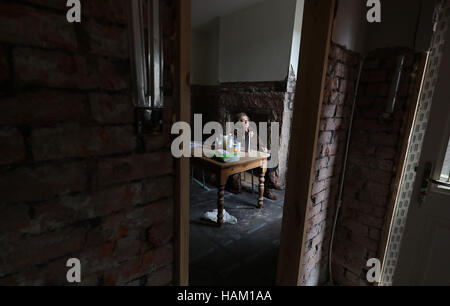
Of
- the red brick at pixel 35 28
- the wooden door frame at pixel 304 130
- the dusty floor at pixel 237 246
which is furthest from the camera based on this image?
the dusty floor at pixel 237 246

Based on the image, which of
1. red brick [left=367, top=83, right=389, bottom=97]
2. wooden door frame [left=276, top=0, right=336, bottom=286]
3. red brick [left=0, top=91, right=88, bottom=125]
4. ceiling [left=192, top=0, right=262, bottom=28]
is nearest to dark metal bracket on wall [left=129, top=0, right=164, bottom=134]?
red brick [left=0, top=91, right=88, bottom=125]

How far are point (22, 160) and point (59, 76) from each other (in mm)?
214

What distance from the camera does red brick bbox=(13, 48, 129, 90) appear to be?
1.51 ft

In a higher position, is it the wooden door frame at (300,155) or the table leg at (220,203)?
the wooden door frame at (300,155)

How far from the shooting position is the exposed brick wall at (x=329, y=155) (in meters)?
1.24

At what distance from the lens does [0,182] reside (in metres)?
0.46

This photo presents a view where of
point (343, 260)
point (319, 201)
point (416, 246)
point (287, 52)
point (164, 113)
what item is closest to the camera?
point (164, 113)

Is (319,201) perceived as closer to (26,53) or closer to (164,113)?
(164,113)

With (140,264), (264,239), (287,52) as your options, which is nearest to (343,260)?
(264,239)

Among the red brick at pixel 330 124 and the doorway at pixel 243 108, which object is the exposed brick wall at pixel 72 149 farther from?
the doorway at pixel 243 108

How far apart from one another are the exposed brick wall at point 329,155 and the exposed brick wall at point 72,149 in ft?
3.18

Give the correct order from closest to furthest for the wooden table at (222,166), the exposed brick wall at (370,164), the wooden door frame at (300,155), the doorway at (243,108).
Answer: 1. the wooden door frame at (300,155)
2. the exposed brick wall at (370,164)
3. the doorway at (243,108)
4. the wooden table at (222,166)

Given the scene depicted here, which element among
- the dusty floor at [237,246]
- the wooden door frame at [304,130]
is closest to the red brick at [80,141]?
the wooden door frame at [304,130]
